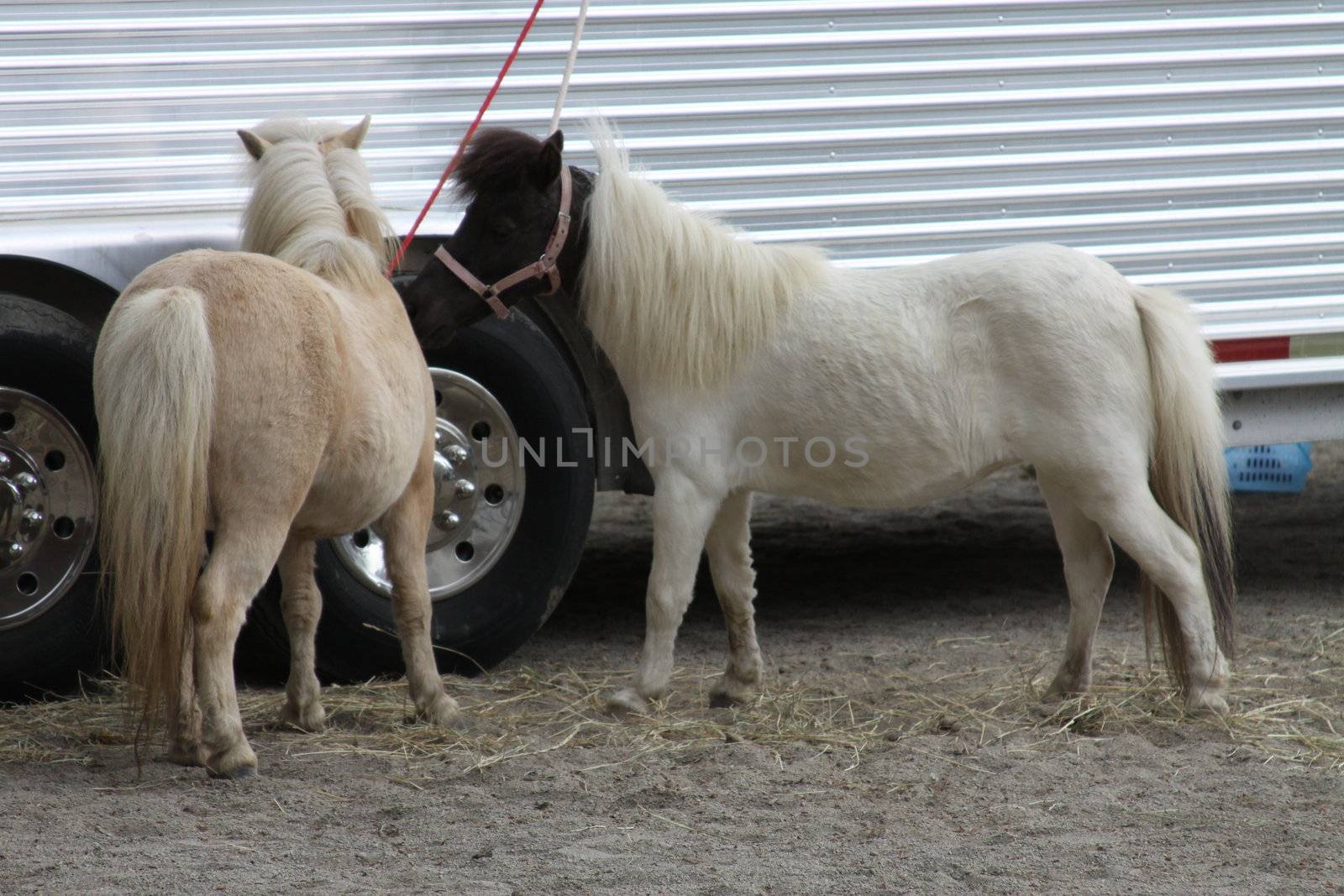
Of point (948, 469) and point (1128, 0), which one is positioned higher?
point (1128, 0)

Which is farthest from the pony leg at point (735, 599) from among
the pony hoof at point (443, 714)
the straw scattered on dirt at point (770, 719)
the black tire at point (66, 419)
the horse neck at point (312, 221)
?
the black tire at point (66, 419)

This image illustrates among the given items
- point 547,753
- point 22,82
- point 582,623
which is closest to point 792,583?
point 582,623

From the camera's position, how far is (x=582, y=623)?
217 inches

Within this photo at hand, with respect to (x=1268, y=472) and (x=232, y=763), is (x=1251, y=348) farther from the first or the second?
(x=232, y=763)

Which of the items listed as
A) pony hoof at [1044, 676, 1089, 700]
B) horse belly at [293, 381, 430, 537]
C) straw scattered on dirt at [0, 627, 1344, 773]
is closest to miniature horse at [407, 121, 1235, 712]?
straw scattered on dirt at [0, 627, 1344, 773]

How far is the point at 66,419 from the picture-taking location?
419 centimetres

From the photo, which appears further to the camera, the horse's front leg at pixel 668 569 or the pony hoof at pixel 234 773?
the horse's front leg at pixel 668 569

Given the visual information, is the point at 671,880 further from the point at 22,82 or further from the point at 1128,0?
the point at 1128,0

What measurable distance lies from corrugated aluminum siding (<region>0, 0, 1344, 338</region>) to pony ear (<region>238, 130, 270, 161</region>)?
430mm

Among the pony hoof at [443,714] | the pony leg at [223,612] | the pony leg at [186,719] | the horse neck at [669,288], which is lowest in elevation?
the pony hoof at [443,714]

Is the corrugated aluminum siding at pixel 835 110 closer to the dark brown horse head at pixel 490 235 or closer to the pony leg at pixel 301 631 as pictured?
the dark brown horse head at pixel 490 235

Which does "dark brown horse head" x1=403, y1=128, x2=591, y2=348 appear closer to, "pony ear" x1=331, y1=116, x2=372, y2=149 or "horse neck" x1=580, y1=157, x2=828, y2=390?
"horse neck" x1=580, y1=157, x2=828, y2=390

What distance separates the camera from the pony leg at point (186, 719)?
3.31 meters

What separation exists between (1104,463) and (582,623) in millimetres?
2382
